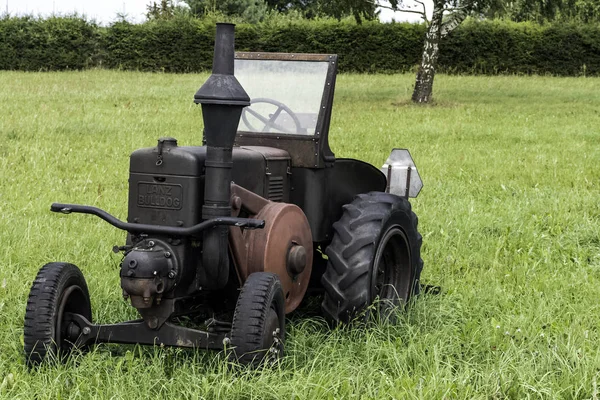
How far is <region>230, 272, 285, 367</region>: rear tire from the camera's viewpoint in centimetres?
344

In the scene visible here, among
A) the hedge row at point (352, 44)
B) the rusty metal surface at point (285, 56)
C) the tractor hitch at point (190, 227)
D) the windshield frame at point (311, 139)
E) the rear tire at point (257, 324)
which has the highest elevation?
the hedge row at point (352, 44)

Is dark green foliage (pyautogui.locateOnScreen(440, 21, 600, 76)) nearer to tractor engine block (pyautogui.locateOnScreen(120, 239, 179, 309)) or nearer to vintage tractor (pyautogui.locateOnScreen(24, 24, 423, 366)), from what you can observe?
vintage tractor (pyautogui.locateOnScreen(24, 24, 423, 366))

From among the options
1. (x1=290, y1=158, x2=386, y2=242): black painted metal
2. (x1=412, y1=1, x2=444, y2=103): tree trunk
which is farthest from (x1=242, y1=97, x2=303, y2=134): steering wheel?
(x1=412, y1=1, x2=444, y2=103): tree trunk

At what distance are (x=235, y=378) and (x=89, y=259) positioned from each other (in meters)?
2.48

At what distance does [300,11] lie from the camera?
47.7 metres

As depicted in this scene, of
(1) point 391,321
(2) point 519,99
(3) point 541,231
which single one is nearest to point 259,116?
(1) point 391,321

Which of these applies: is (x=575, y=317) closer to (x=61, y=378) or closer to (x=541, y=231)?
(x=541, y=231)

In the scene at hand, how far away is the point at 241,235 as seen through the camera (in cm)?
391

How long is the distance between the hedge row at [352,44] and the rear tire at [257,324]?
87.9 ft

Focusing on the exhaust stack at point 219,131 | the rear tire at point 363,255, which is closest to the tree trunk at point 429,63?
the rear tire at point 363,255

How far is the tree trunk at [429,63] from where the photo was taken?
20.1m

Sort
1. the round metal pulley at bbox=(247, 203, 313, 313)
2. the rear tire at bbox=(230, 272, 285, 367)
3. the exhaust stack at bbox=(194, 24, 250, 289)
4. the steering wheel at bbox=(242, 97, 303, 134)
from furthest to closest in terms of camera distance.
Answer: the steering wheel at bbox=(242, 97, 303, 134)
the round metal pulley at bbox=(247, 203, 313, 313)
the exhaust stack at bbox=(194, 24, 250, 289)
the rear tire at bbox=(230, 272, 285, 367)

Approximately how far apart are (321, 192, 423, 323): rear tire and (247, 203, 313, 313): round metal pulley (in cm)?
14

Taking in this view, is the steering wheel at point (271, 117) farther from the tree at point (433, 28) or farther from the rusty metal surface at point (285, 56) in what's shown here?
the tree at point (433, 28)
